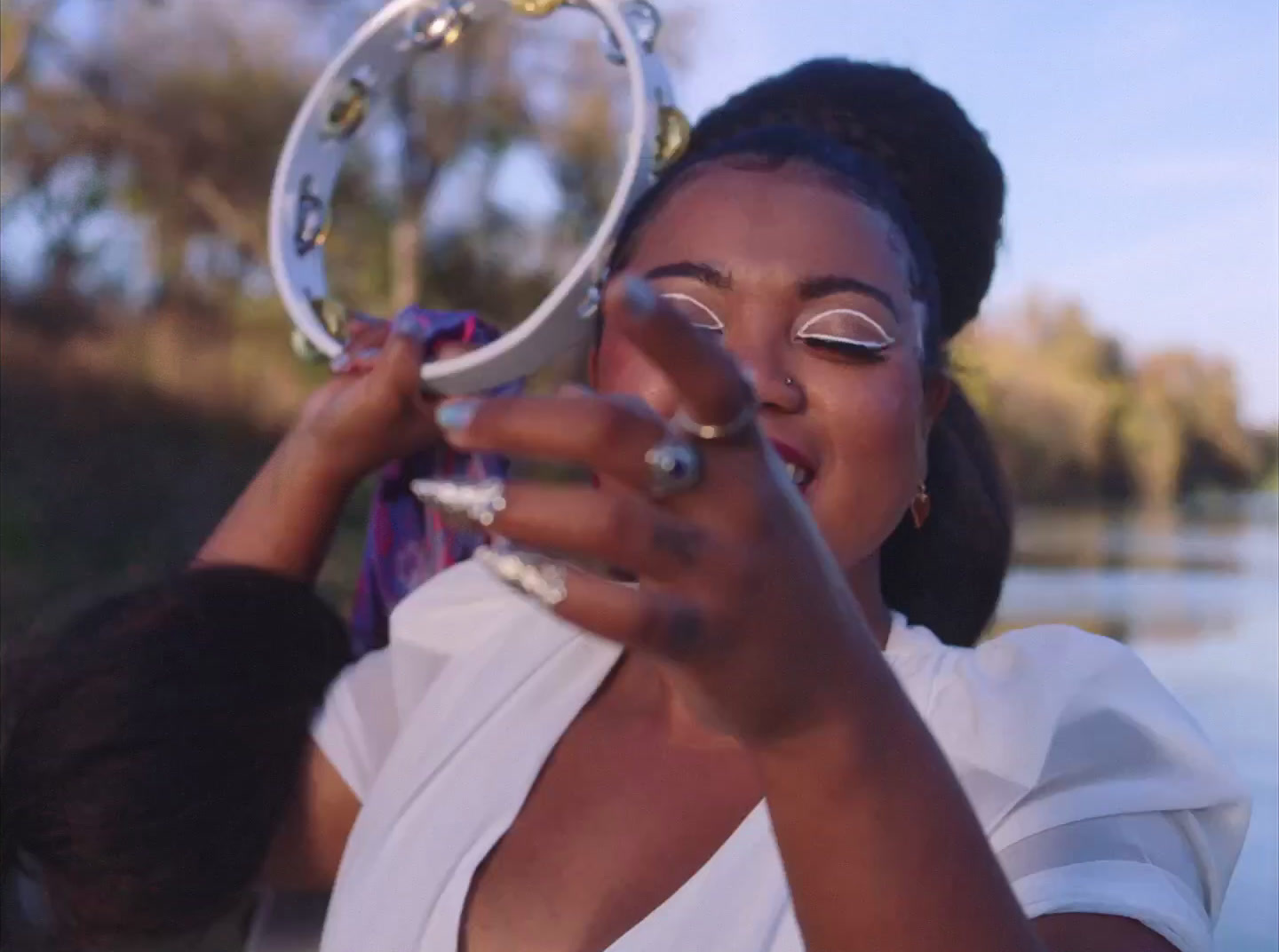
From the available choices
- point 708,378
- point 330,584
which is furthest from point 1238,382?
point 330,584

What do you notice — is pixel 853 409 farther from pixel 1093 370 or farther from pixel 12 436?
pixel 12 436

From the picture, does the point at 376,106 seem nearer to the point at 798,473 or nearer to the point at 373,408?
the point at 373,408

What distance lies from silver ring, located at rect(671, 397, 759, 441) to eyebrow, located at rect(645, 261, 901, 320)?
40cm

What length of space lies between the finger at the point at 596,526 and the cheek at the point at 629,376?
34cm

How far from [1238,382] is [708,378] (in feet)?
3.43

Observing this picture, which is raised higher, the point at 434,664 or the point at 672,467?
the point at 672,467

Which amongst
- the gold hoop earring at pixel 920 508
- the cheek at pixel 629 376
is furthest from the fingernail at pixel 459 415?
the gold hoop earring at pixel 920 508

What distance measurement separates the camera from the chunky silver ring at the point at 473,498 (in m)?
0.47

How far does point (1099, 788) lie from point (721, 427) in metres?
0.43

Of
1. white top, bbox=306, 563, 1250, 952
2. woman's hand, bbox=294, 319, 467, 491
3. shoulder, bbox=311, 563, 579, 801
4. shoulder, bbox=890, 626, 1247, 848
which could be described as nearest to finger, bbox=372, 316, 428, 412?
woman's hand, bbox=294, 319, 467, 491

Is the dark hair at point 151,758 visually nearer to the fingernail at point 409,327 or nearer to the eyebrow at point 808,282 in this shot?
the fingernail at point 409,327

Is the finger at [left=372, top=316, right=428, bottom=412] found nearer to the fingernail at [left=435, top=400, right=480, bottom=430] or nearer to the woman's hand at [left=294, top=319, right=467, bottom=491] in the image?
the woman's hand at [left=294, top=319, right=467, bottom=491]

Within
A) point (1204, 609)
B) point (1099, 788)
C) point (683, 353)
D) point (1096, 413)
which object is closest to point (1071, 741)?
point (1099, 788)

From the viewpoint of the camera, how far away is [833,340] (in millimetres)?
831
